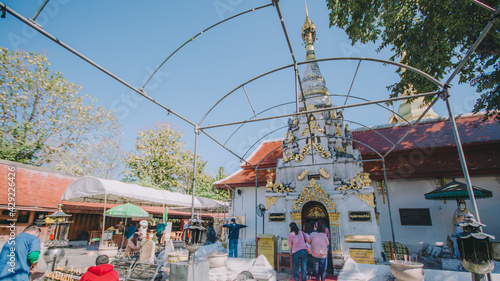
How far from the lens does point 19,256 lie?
4.57 metres

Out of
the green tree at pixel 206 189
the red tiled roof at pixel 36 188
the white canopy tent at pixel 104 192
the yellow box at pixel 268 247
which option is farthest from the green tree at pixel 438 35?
the green tree at pixel 206 189

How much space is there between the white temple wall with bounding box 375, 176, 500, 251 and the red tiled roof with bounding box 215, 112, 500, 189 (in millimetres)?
847

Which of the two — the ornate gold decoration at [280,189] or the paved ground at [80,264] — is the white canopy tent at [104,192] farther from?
the ornate gold decoration at [280,189]

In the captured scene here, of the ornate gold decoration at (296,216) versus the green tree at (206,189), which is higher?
the green tree at (206,189)

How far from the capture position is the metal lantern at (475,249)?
3.96 m

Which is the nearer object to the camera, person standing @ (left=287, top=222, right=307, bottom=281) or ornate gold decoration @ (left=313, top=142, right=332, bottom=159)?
person standing @ (left=287, top=222, right=307, bottom=281)

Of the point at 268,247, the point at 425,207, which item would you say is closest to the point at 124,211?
the point at 268,247

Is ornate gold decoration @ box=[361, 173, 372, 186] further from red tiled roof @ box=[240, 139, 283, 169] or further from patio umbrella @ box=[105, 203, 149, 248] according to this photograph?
patio umbrella @ box=[105, 203, 149, 248]

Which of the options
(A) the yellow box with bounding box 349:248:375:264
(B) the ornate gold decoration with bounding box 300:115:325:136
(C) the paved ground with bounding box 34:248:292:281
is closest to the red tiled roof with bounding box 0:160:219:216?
(C) the paved ground with bounding box 34:248:292:281

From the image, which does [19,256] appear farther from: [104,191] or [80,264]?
[104,191]

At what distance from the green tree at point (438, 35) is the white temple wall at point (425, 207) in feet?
15.1

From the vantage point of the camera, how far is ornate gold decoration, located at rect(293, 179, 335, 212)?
10.9 metres

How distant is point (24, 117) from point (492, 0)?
94.8ft

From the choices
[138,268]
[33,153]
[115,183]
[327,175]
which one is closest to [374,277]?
[327,175]
